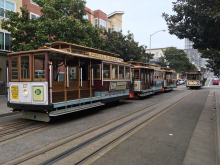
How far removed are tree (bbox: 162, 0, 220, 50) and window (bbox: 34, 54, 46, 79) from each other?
760 cm

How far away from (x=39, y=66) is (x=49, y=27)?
6379mm

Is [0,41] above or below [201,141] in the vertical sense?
above

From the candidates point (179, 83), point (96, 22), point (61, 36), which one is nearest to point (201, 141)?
point (61, 36)

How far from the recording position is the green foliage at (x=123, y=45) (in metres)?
20.9

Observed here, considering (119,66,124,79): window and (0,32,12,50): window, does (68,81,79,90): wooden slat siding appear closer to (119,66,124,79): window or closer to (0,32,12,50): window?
(119,66,124,79): window

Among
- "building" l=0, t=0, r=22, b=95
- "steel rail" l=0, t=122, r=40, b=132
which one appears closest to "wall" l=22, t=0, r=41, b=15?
"building" l=0, t=0, r=22, b=95

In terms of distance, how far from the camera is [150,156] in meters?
4.16

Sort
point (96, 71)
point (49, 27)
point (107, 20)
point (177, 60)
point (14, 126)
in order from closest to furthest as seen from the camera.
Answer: point (14, 126) → point (96, 71) → point (49, 27) → point (107, 20) → point (177, 60)

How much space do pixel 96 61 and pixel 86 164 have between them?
6403 mm

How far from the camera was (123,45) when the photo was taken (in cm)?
2114

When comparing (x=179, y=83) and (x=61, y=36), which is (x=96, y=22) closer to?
(x=61, y=36)

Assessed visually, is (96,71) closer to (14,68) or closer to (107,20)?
(14,68)

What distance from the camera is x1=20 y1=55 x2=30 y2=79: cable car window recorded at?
669 cm

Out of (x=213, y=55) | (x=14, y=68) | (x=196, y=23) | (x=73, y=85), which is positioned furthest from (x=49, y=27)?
(x=213, y=55)
